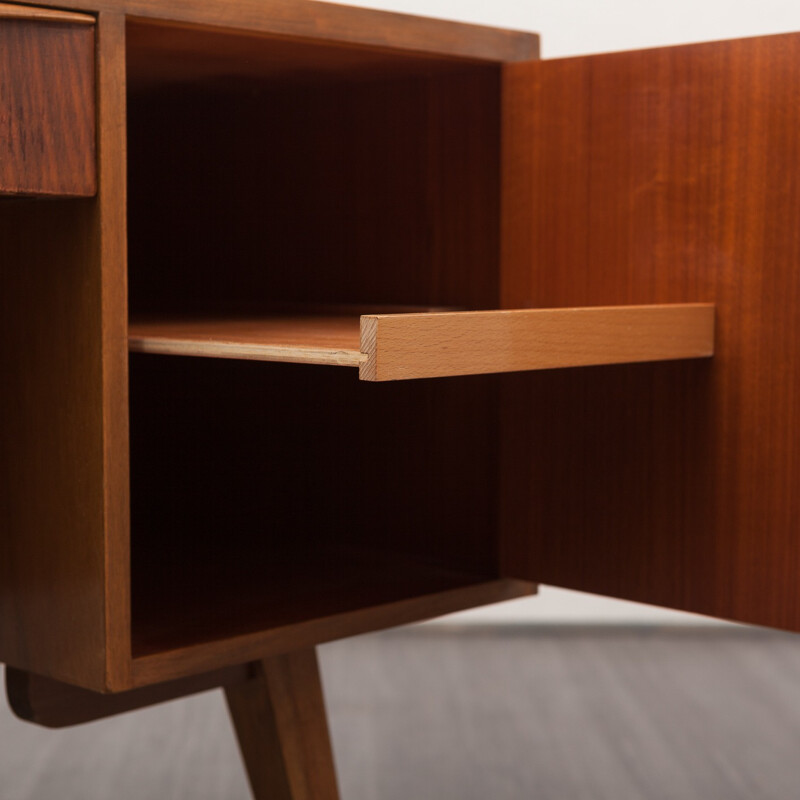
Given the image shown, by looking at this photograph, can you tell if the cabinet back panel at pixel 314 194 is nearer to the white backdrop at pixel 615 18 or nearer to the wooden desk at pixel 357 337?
the wooden desk at pixel 357 337

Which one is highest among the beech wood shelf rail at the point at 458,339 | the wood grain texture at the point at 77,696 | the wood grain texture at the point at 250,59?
the wood grain texture at the point at 250,59

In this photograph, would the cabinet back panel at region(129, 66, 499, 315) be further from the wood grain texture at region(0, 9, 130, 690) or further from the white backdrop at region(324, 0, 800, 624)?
the white backdrop at region(324, 0, 800, 624)

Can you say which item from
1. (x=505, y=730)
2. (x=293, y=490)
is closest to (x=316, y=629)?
(x=293, y=490)

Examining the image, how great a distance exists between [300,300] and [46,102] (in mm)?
451

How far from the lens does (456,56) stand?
100 centimetres

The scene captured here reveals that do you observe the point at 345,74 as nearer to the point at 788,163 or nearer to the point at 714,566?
the point at 788,163

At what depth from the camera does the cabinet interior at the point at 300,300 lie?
1.06 metres

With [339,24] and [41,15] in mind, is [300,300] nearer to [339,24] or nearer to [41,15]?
[339,24]

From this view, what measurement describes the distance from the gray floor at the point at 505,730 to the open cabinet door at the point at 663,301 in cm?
67

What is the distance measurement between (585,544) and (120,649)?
1.23 ft

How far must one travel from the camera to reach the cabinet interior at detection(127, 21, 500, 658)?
1057 millimetres

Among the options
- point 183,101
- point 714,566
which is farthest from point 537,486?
point 183,101

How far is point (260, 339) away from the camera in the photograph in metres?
0.83

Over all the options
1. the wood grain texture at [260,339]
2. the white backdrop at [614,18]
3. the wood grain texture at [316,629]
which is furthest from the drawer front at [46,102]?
the white backdrop at [614,18]
